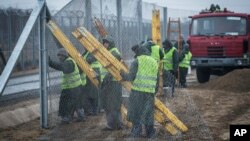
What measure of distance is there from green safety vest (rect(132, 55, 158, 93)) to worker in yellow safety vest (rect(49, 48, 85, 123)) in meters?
1.83

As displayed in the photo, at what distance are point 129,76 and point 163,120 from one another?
1082 millimetres

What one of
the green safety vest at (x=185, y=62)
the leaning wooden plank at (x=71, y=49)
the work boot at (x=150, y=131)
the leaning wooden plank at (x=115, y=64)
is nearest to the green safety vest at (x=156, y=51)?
the leaning wooden plank at (x=71, y=49)

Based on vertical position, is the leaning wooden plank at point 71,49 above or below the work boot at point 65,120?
above

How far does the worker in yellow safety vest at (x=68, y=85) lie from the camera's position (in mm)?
9523

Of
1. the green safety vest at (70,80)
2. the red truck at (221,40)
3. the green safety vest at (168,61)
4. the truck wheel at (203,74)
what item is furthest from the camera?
the truck wheel at (203,74)

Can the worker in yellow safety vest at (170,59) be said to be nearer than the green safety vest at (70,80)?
No

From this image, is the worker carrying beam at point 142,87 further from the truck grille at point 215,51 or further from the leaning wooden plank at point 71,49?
the truck grille at point 215,51

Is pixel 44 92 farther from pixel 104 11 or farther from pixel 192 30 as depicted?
pixel 192 30

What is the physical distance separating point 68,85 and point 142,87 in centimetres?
205

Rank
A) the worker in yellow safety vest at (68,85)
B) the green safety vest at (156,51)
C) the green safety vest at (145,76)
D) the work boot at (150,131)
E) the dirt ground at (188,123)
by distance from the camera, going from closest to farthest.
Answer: the green safety vest at (145,76) → the work boot at (150,131) → the dirt ground at (188,123) → the worker in yellow safety vest at (68,85) → the green safety vest at (156,51)

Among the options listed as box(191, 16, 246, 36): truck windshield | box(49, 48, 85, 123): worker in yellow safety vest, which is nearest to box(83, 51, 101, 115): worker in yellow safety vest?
box(49, 48, 85, 123): worker in yellow safety vest

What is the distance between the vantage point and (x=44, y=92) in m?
9.05

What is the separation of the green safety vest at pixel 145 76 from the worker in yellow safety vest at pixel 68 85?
183 centimetres

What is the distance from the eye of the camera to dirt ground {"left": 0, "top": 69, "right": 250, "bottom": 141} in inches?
340
